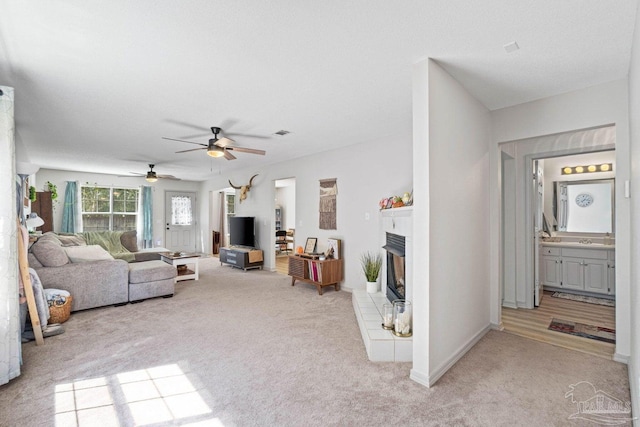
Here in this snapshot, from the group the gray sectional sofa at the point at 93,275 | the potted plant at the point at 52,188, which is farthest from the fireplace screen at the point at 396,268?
the potted plant at the point at 52,188

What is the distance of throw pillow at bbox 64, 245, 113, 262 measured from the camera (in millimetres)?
4016

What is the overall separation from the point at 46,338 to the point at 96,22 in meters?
3.04

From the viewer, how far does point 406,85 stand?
2.79m

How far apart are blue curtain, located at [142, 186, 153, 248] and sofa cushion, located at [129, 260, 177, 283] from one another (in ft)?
16.1

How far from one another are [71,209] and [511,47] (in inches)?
386

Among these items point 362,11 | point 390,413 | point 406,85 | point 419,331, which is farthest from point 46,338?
point 406,85

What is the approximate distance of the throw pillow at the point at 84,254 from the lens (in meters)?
4.02

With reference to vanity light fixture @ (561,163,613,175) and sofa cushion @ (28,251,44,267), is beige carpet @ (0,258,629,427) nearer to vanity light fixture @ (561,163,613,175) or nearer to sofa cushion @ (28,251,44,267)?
sofa cushion @ (28,251,44,267)

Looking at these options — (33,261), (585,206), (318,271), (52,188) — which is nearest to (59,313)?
(33,261)

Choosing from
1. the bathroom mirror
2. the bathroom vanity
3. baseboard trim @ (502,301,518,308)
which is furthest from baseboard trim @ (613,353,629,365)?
the bathroom mirror

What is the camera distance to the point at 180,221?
9836mm

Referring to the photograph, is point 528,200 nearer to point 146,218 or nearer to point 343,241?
point 343,241

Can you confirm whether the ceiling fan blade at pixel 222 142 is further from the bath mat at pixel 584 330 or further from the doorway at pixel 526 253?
the bath mat at pixel 584 330

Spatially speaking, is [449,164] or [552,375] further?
[449,164]
